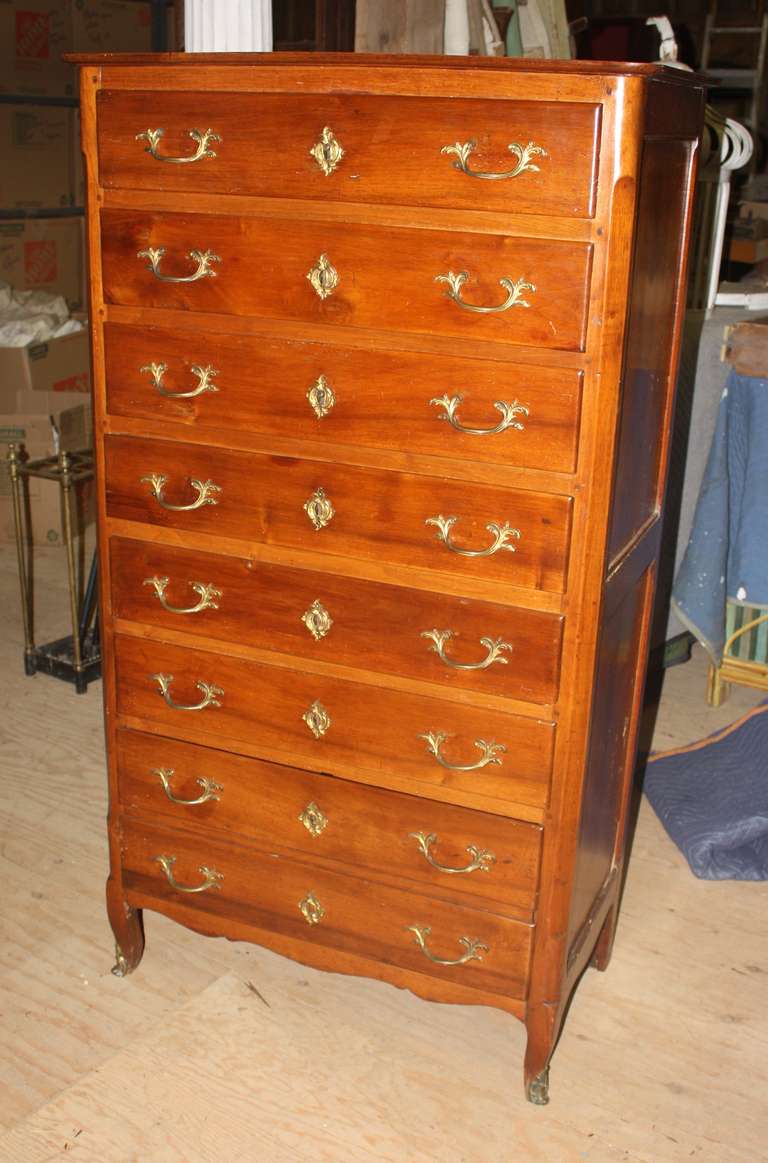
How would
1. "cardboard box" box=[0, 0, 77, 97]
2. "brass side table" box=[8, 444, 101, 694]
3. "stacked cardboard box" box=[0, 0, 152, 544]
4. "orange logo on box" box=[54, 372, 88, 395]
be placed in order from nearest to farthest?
"brass side table" box=[8, 444, 101, 694]
"stacked cardboard box" box=[0, 0, 152, 544]
"orange logo on box" box=[54, 372, 88, 395]
"cardboard box" box=[0, 0, 77, 97]

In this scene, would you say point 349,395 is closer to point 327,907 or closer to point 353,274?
point 353,274

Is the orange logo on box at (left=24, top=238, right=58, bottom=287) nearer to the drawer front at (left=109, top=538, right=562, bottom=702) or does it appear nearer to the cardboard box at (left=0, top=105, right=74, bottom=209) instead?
the cardboard box at (left=0, top=105, right=74, bottom=209)

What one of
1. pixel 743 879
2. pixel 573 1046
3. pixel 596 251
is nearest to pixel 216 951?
pixel 573 1046

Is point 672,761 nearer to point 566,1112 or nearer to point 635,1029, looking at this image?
point 635,1029

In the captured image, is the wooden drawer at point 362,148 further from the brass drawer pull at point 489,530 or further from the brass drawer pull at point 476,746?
the brass drawer pull at point 476,746

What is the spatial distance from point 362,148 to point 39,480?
2.97 m

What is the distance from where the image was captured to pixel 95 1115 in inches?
71.4

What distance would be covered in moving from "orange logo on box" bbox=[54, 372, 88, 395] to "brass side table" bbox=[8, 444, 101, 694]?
134 cm

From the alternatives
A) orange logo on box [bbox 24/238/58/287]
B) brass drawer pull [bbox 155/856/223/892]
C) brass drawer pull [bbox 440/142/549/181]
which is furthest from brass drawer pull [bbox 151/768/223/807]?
orange logo on box [bbox 24/238/58/287]

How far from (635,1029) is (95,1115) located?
87 centimetres

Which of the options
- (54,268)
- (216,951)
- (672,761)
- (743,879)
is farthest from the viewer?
(54,268)

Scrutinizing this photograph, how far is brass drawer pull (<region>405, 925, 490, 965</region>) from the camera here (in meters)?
1.82

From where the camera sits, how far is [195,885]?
201 centimetres

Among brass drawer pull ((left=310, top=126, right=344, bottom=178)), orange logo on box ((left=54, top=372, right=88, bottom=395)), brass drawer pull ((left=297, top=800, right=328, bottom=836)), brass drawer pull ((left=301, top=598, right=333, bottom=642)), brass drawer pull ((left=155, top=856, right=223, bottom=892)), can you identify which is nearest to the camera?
brass drawer pull ((left=310, top=126, right=344, bottom=178))
